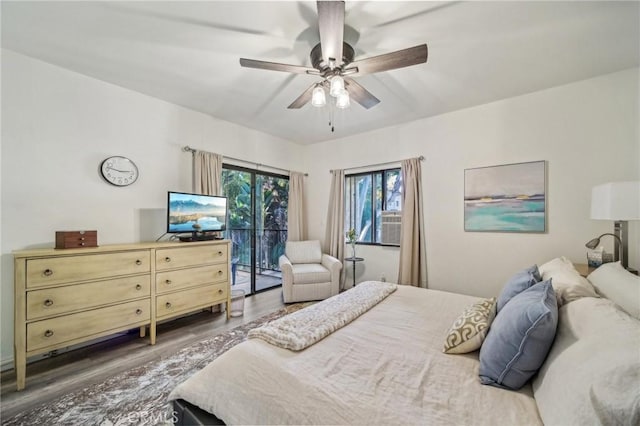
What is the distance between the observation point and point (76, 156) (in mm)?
2465

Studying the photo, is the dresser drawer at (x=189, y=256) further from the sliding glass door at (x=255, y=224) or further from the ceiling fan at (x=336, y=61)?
the ceiling fan at (x=336, y=61)

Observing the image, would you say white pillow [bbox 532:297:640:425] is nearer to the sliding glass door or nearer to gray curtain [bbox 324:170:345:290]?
gray curtain [bbox 324:170:345:290]

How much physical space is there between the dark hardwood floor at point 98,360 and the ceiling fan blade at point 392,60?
293 centimetres

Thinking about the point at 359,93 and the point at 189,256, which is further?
the point at 189,256

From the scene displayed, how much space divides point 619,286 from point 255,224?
3.98 metres

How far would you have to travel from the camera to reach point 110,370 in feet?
6.75

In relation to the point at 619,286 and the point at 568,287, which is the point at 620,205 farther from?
the point at 568,287

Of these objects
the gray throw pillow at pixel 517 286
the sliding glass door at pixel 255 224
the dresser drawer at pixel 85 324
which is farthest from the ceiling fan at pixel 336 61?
the dresser drawer at pixel 85 324

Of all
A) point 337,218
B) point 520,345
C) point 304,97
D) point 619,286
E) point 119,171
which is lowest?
point 520,345

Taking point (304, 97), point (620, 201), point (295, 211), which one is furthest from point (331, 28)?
point (295, 211)

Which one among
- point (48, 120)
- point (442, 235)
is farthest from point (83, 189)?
point (442, 235)

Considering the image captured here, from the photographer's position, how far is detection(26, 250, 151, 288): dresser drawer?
1.91 meters

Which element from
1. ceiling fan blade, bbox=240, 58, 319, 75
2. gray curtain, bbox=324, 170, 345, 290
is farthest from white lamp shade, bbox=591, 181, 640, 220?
gray curtain, bbox=324, 170, 345, 290

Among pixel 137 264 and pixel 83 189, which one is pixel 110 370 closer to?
pixel 137 264
